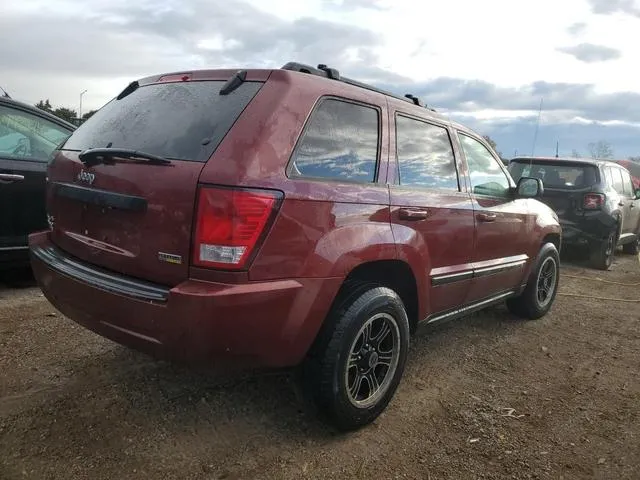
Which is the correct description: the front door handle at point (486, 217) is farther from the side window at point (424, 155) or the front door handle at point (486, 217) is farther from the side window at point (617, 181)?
the side window at point (617, 181)

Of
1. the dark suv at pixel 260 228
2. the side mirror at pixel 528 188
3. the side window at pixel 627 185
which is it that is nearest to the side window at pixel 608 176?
the side window at pixel 627 185

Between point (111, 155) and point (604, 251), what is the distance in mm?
7469

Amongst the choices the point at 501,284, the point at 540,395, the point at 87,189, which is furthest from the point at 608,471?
the point at 87,189

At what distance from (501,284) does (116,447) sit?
3.01 meters

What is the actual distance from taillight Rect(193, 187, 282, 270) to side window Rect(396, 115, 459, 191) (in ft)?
3.77

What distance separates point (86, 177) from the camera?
8.86 ft

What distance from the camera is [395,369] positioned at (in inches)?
119

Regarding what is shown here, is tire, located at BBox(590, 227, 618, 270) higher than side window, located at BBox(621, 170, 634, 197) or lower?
lower

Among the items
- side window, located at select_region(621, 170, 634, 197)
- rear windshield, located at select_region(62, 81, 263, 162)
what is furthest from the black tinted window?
rear windshield, located at select_region(62, 81, 263, 162)

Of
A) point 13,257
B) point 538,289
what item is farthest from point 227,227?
point 538,289

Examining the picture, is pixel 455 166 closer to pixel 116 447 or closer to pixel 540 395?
pixel 540 395

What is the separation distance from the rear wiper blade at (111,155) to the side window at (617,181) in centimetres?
802

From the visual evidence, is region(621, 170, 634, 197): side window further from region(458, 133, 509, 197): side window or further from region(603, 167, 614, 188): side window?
region(458, 133, 509, 197): side window

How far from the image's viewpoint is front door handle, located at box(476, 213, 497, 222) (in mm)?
3791
